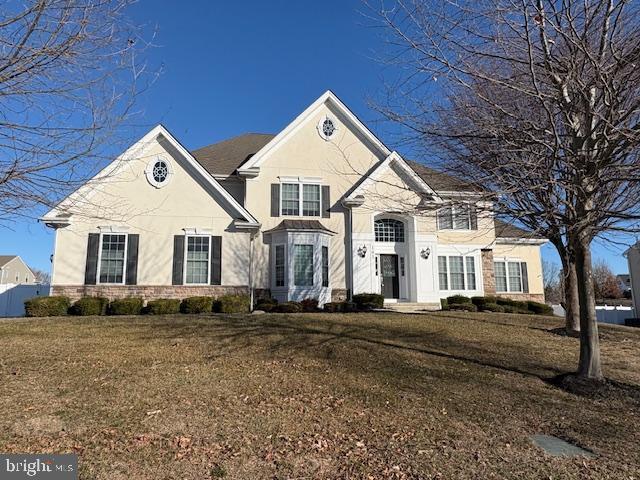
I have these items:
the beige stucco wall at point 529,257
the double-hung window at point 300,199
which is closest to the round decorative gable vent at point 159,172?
the double-hung window at point 300,199

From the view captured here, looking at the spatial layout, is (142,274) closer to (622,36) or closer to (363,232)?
(363,232)

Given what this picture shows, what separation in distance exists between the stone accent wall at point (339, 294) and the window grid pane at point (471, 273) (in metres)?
6.04

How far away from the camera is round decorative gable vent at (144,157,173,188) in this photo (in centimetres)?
1758

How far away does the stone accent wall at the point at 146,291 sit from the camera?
54.2 feet

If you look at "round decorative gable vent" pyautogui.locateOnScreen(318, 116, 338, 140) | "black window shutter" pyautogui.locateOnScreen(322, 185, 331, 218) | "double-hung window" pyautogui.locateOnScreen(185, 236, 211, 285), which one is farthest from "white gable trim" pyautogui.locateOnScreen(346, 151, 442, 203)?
"double-hung window" pyautogui.locateOnScreen(185, 236, 211, 285)

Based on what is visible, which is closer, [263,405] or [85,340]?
[263,405]

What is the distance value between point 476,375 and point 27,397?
702cm

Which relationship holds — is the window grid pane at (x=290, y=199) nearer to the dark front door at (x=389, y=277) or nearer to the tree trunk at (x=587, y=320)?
the dark front door at (x=389, y=277)

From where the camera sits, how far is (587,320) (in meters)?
7.79

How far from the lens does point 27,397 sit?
6297 millimetres

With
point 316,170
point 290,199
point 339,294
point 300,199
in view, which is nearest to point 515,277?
point 339,294

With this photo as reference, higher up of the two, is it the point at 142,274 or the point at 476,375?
the point at 142,274

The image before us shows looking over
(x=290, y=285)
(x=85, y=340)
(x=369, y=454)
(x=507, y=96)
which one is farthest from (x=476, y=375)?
(x=290, y=285)

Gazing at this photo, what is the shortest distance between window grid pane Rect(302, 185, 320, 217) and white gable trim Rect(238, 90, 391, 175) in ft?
7.24
